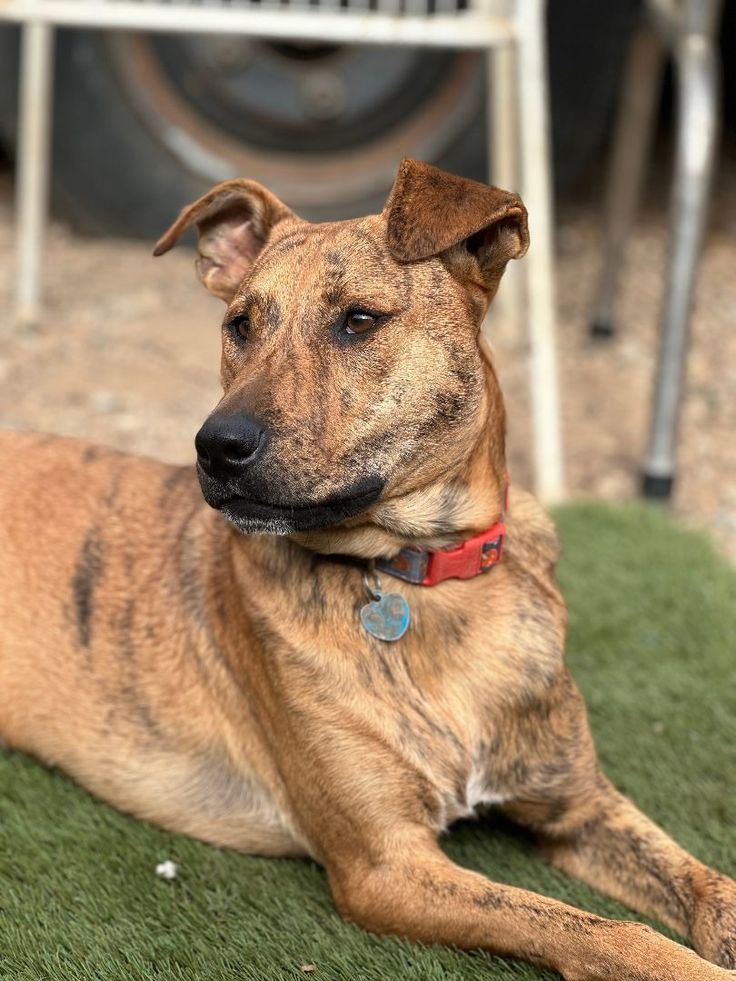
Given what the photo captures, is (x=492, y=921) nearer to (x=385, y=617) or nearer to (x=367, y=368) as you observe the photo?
(x=385, y=617)

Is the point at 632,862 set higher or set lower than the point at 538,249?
lower

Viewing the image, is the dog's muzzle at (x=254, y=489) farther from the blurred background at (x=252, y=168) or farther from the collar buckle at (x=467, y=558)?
the blurred background at (x=252, y=168)

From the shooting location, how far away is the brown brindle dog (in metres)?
2.63

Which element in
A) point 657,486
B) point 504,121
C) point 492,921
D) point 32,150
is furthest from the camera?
point 32,150

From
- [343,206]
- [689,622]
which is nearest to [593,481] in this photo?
[689,622]

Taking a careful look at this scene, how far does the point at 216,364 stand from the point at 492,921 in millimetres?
3624

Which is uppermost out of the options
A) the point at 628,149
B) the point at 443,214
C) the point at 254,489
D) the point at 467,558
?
the point at 443,214

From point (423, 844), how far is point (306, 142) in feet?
14.3

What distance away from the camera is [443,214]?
2.67m

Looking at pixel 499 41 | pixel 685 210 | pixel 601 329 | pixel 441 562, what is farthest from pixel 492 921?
pixel 601 329

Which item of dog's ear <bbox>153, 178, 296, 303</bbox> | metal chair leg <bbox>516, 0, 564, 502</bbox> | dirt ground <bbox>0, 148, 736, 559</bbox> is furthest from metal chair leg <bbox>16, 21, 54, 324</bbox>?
dog's ear <bbox>153, 178, 296, 303</bbox>

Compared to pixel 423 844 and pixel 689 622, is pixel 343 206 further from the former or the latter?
pixel 423 844

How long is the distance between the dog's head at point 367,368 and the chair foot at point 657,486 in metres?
2.17

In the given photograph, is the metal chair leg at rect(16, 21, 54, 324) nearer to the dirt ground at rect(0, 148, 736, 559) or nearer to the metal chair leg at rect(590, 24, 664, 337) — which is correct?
the dirt ground at rect(0, 148, 736, 559)
